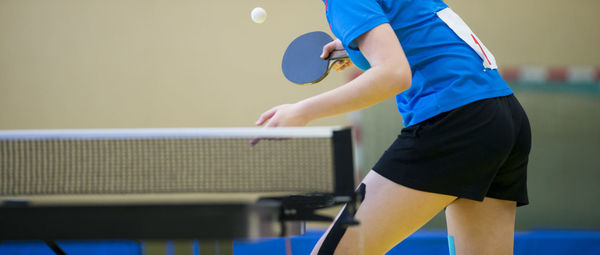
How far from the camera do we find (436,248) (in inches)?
111

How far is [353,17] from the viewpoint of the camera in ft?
3.73

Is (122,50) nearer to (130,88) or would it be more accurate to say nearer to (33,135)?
(130,88)

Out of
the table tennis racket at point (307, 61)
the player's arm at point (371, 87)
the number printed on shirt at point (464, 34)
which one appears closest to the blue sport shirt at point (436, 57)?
the number printed on shirt at point (464, 34)

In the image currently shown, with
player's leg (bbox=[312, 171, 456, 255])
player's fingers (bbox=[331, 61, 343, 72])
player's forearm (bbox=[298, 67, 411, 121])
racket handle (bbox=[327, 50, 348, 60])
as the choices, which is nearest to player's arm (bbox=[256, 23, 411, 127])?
player's forearm (bbox=[298, 67, 411, 121])

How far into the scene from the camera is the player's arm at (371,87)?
107cm

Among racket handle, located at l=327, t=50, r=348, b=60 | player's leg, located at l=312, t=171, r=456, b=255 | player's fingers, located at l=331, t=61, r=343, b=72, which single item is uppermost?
racket handle, located at l=327, t=50, r=348, b=60

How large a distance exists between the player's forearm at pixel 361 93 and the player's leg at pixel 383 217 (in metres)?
0.25

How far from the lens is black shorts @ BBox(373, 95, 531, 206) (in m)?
1.23

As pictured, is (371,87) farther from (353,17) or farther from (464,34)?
(464,34)

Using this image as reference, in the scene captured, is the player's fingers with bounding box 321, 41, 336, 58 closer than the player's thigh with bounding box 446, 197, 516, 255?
No

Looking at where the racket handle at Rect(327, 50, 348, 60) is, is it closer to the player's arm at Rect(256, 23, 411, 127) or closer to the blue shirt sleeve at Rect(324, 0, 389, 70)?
the blue shirt sleeve at Rect(324, 0, 389, 70)

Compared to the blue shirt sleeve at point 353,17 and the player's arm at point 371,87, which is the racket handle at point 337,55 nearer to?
the blue shirt sleeve at point 353,17

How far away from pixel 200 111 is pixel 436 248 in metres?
2.36

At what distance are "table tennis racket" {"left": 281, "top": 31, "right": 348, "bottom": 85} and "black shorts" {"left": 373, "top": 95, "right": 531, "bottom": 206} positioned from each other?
0.50 metres
